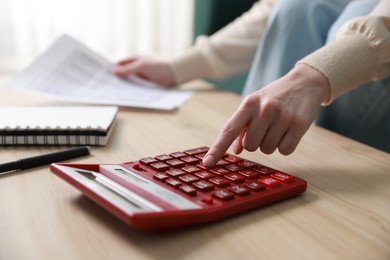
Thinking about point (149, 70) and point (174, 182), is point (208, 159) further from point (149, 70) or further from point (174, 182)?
point (149, 70)

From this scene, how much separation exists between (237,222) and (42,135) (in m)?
0.30

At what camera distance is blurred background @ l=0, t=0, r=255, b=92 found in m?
1.41

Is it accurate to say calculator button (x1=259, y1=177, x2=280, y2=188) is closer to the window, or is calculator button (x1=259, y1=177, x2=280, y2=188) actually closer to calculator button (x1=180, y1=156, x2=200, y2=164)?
calculator button (x1=180, y1=156, x2=200, y2=164)

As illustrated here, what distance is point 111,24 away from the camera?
1591 millimetres

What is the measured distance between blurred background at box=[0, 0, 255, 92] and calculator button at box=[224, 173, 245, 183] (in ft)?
3.10

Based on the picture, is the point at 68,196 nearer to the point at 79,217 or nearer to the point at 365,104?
the point at 79,217

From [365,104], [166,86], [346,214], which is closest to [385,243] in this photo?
[346,214]

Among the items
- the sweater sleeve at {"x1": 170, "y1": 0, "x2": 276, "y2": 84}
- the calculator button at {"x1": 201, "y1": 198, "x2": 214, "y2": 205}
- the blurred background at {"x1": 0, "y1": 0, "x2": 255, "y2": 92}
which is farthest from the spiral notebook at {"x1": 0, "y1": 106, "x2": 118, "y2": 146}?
the blurred background at {"x1": 0, "y1": 0, "x2": 255, "y2": 92}

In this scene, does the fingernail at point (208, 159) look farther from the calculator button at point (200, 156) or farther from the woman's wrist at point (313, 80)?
the woman's wrist at point (313, 80)

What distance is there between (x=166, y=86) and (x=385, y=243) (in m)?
0.67

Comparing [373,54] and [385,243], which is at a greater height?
[373,54]

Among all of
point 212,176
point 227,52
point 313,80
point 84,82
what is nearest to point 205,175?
point 212,176

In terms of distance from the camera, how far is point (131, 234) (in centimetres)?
34

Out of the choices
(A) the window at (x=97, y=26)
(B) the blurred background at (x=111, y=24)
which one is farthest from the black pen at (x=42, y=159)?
(A) the window at (x=97, y=26)
